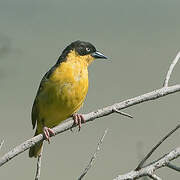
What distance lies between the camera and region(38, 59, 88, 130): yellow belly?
15.4ft

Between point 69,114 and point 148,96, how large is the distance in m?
1.53

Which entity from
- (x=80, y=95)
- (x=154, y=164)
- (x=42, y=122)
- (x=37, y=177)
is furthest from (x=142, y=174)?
(x=42, y=122)

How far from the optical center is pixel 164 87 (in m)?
3.62

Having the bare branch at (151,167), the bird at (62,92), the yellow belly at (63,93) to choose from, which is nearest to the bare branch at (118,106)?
the bare branch at (151,167)

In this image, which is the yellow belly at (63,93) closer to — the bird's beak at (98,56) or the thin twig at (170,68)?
the bird's beak at (98,56)

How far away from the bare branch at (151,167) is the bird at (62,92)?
1389 mm

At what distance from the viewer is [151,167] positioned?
9.90ft

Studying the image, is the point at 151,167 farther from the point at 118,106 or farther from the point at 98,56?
the point at 98,56

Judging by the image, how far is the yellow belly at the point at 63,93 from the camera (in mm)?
4680

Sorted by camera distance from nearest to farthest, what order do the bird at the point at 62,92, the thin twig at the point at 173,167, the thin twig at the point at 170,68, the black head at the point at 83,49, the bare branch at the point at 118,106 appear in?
the thin twig at the point at 173,167 < the bare branch at the point at 118,106 < the thin twig at the point at 170,68 < the bird at the point at 62,92 < the black head at the point at 83,49

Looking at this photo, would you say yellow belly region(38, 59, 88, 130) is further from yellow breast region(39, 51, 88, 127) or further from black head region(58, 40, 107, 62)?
black head region(58, 40, 107, 62)

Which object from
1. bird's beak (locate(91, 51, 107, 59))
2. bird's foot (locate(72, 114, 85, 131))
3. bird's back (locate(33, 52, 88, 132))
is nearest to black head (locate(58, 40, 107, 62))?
bird's beak (locate(91, 51, 107, 59))

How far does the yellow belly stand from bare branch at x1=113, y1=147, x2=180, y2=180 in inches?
70.4

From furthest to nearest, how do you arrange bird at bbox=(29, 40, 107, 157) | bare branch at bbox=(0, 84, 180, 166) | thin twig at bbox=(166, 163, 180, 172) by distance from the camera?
bird at bbox=(29, 40, 107, 157), bare branch at bbox=(0, 84, 180, 166), thin twig at bbox=(166, 163, 180, 172)
